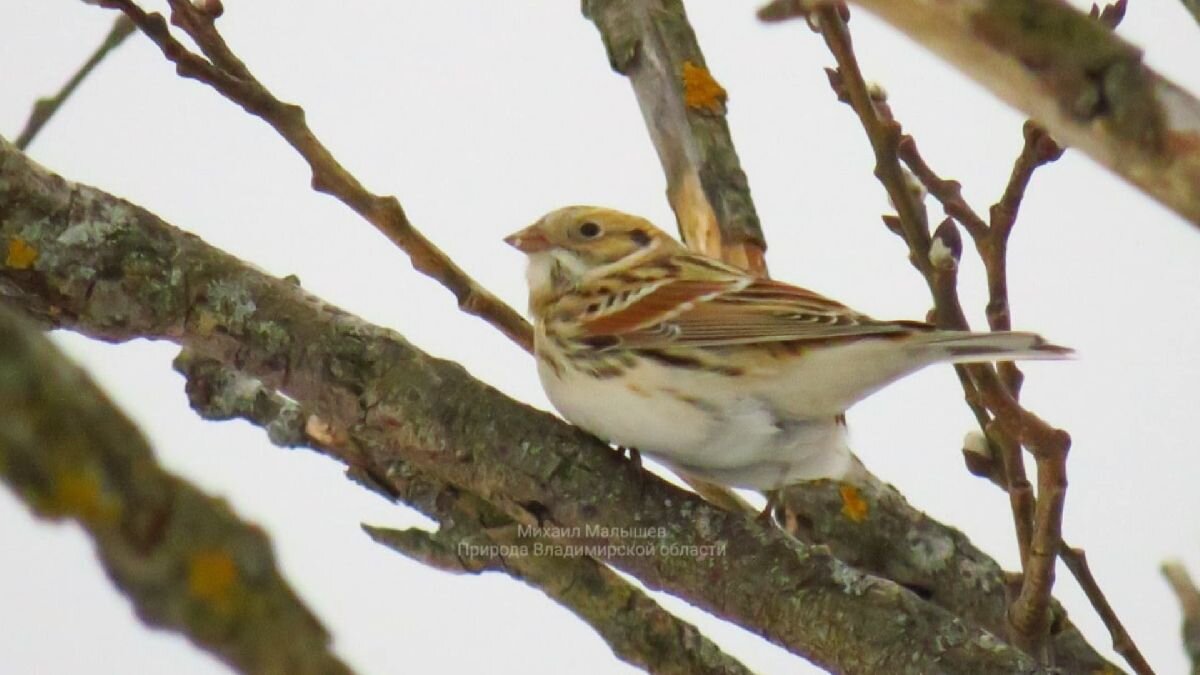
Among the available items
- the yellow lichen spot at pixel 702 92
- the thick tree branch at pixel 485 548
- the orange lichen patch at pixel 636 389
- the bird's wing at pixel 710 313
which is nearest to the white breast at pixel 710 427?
the orange lichen patch at pixel 636 389

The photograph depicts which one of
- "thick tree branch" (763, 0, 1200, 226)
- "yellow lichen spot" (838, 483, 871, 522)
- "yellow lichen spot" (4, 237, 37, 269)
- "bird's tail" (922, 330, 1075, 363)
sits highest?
"yellow lichen spot" (838, 483, 871, 522)

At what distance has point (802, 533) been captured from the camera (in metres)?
3.61

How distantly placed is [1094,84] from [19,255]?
1.98 meters

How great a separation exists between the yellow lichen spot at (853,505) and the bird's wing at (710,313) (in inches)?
17.7

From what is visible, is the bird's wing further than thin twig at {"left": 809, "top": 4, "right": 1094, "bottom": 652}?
Yes

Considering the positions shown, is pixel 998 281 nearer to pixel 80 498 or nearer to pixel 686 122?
pixel 80 498

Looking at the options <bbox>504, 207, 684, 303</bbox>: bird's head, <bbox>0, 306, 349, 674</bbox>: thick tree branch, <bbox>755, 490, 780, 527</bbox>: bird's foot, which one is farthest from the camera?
<bbox>504, 207, 684, 303</bbox>: bird's head

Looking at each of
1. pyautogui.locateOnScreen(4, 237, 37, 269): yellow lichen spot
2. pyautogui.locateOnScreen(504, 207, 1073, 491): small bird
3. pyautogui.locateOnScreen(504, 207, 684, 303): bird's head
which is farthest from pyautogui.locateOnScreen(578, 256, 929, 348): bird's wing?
pyautogui.locateOnScreen(4, 237, 37, 269): yellow lichen spot

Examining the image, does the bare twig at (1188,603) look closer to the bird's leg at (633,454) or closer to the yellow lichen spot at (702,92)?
the bird's leg at (633,454)

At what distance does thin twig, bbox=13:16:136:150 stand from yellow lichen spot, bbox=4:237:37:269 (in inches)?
10.6

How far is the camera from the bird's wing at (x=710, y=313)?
3271 millimetres

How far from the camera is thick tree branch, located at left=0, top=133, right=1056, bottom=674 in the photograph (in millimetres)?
2588

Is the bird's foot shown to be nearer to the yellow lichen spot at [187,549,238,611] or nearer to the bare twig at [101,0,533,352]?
the bare twig at [101,0,533,352]

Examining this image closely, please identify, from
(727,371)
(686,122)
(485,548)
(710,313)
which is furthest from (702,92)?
(485,548)
